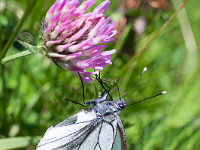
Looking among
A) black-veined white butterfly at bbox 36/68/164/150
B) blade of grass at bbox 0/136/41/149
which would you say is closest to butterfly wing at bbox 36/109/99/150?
black-veined white butterfly at bbox 36/68/164/150

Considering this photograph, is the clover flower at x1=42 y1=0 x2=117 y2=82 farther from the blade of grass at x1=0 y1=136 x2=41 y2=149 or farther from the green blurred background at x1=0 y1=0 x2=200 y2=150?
the blade of grass at x1=0 y1=136 x2=41 y2=149

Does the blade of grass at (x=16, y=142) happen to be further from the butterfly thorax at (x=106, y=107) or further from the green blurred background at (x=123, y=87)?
the butterfly thorax at (x=106, y=107)

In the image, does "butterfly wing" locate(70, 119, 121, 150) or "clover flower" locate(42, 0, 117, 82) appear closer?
"clover flower" locate(42, 0, 117, 82)

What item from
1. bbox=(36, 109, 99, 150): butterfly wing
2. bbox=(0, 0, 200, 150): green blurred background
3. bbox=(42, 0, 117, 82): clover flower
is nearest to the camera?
bbox=(42, 0, 117, 82): clover flower

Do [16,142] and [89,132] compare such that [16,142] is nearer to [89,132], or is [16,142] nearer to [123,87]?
[89,132]

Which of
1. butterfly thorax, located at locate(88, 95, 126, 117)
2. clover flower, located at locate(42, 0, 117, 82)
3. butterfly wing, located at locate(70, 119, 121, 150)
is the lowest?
butterfly wing, located at locate(70, 119, 121, 150)

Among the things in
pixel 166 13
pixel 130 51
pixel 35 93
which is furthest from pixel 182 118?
pixel 35 93

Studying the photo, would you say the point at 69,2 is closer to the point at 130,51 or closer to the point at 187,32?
the point at 130,51

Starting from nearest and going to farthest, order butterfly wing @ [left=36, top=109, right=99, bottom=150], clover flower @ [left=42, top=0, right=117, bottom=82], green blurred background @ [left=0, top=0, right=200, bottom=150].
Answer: clover flower @ [left=42, top=0, right=117, bottom=82], butterfly wing @ [left=36, top=109, right=99, bottom=150], green blurred background @ [left=0, top=0, right=200, bottom=150]
